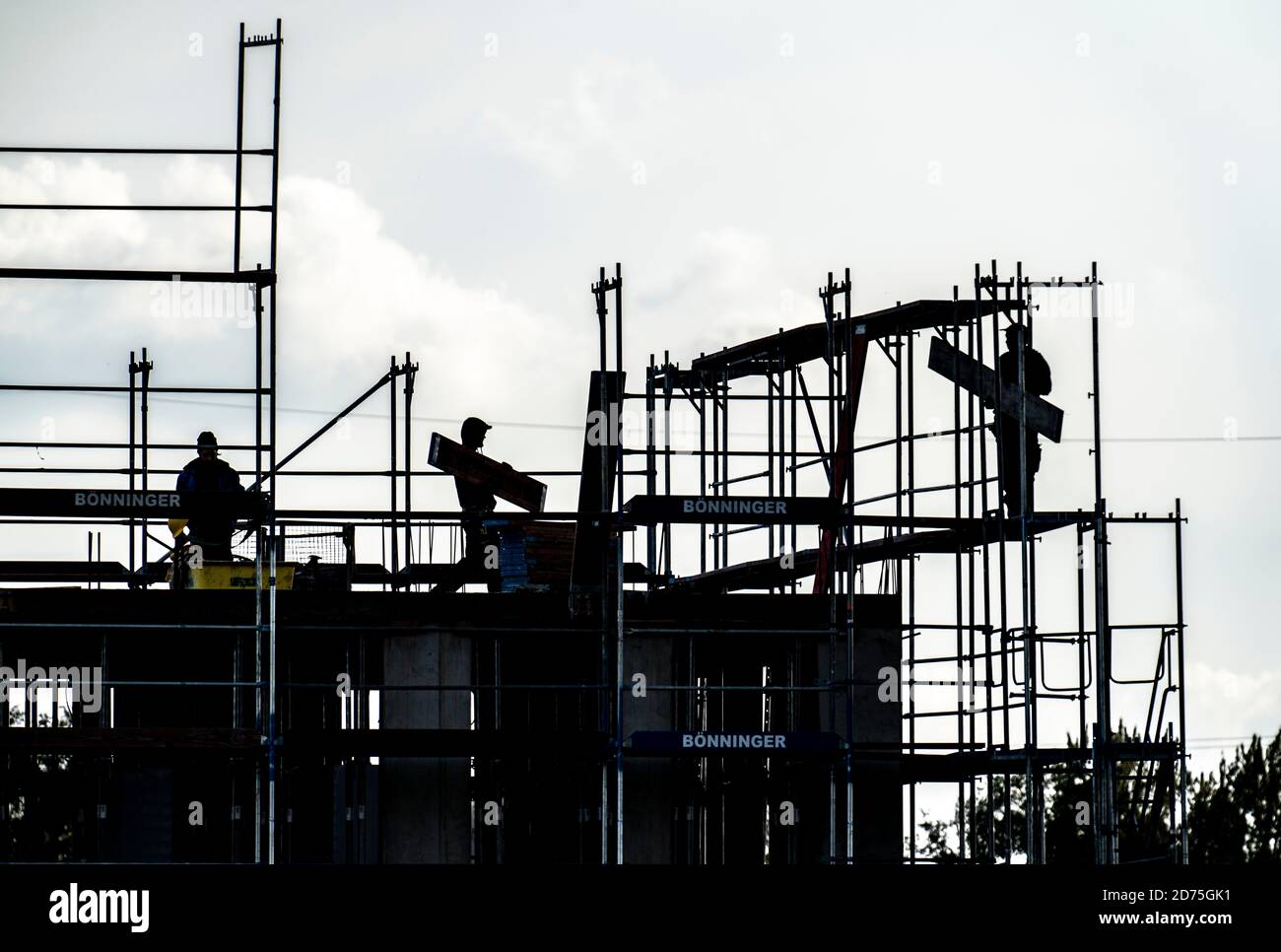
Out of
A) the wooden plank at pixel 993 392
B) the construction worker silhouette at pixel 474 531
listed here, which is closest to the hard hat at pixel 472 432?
the construction worker silhouette at pixel 474 531

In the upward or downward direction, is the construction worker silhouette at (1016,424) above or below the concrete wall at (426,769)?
above

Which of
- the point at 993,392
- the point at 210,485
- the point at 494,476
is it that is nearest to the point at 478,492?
the point at 494,476

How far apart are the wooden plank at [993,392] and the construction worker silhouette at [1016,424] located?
72 millimetres

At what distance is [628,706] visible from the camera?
22.1 m

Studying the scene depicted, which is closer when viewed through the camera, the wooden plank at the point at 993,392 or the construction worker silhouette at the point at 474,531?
the wooden plank at the point at 993,392

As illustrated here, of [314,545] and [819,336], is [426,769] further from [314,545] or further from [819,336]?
[819,336]

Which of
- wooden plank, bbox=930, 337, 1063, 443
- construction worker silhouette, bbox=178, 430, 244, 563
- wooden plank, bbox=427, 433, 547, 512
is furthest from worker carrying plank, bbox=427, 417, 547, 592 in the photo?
wooden plank, bbox=930, 337, 1063, 443

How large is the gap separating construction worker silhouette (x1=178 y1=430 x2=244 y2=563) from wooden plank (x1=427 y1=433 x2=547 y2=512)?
2110mm

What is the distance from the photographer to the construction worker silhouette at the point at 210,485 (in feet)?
70.6

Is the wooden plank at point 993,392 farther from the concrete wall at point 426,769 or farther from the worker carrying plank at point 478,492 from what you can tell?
the concrete wall at point 426,769

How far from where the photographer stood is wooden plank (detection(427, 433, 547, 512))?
22.8 m

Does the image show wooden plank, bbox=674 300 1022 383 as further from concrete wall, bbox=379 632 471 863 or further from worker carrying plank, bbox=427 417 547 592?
concrete wall, bbox=379 632 471 863
